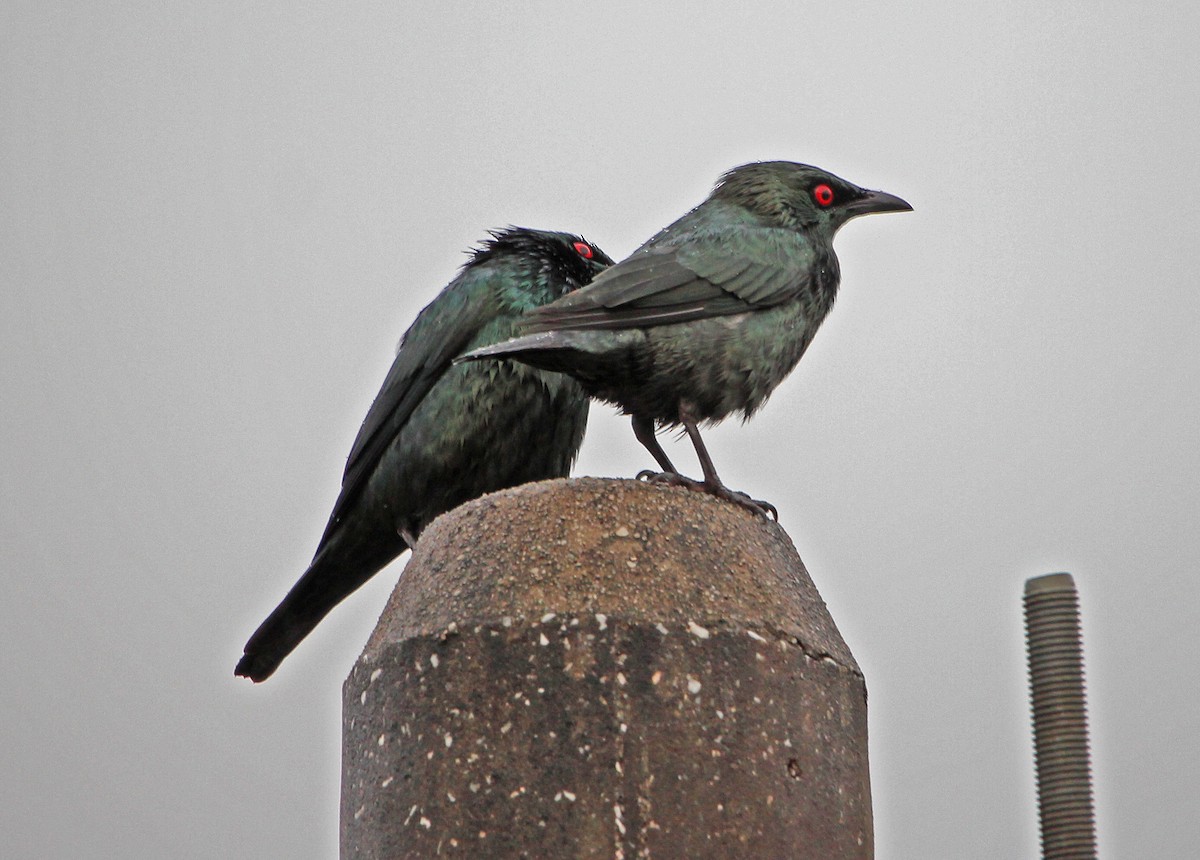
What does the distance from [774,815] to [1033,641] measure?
28.7 inches

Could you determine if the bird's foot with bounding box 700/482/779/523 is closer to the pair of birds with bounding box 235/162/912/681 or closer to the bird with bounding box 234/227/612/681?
the pair of birds with bounding box 235/162/912/681

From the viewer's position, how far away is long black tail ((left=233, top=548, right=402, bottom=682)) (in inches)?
277

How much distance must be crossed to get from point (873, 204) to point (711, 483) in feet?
6.04

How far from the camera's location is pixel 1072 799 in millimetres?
3707

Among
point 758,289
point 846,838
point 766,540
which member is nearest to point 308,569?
point 758,289

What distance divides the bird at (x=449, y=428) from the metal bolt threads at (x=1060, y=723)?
3.47 m

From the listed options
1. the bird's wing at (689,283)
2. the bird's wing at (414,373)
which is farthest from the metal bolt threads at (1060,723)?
the bird's wing at (414,373)

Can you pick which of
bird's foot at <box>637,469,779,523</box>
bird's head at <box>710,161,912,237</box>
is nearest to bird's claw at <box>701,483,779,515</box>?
bird's foot at <box>637,469,779,523</box>

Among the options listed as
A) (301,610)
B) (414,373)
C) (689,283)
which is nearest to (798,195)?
(689,283)

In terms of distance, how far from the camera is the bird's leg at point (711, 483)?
4.97 meters

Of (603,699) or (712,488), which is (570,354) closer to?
(712,488)

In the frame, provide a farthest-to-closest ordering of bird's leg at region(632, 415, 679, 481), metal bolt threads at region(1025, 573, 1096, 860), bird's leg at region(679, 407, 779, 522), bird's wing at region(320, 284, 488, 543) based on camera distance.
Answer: bird's wing at region(320, 284, 488, 543)
bird's leg at region(632, 415, 679, 481)
bird's leg at region(679, 407, 779, 522)
metal bolt threads at region(1025, 573, 1096, 860)

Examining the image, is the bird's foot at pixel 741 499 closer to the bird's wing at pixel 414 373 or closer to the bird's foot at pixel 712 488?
the bird's foot at pixel 712 488

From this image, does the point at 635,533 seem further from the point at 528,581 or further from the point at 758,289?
the point at 758,289
